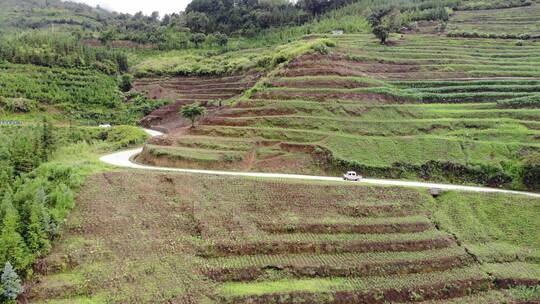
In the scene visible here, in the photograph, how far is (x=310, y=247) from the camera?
83.3 feet

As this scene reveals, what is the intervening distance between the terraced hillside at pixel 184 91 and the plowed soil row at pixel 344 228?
31068 mm

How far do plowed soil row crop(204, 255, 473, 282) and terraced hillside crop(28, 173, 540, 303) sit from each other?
0.21 ft

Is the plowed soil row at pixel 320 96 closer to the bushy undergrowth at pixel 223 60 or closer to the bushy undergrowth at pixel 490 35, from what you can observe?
the bushy undergrowth at pixel 223 60

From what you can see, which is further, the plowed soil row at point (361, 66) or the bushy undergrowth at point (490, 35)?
the bushy undergrowth at point (490, 35)

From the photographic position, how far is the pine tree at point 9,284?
1941 cm

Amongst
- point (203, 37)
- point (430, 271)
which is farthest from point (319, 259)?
point (203, 37)

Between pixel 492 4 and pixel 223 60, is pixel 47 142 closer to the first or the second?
pixel 223 60

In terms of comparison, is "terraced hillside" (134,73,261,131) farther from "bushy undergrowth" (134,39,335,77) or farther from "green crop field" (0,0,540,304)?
"bushy undergrowth" (134,39,335,77)

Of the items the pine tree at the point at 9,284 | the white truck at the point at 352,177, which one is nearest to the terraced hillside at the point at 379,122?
the white truck at the point at 352,177

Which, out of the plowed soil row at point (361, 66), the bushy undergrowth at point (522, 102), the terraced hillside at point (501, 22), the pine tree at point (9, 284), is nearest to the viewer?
the pine tree at point (9, 284)

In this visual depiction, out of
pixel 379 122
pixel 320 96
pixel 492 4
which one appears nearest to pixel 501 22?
pixel 492 4

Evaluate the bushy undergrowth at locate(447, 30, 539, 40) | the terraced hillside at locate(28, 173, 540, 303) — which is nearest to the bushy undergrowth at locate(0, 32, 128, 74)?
the terraced hillside at locate(28, 173, 540, 303)

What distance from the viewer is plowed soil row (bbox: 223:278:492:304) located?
21719mm

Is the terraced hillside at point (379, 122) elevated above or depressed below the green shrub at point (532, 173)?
above
